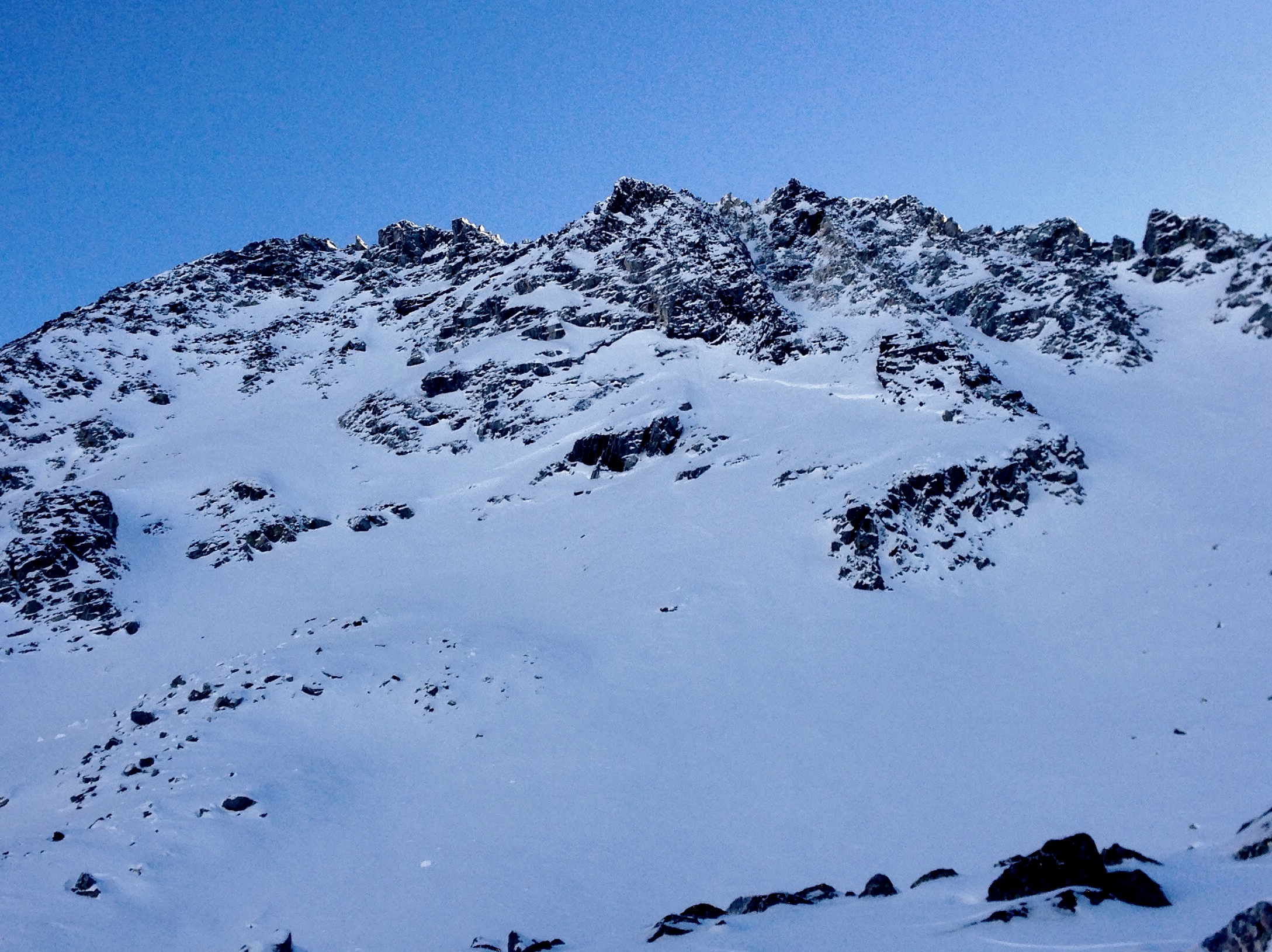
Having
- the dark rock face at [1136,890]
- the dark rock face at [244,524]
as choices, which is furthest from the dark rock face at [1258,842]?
the dark rock face at [244,524]

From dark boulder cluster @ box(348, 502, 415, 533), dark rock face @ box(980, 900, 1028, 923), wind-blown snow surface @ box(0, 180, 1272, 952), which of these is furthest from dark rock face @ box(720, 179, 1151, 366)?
dark rock face @ box(980, 900, 1028, 923)

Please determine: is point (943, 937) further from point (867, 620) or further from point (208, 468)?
point (208, 468)

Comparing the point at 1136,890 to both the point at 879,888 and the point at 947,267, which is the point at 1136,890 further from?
the point at 947,267

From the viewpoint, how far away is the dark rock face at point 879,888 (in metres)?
10.6

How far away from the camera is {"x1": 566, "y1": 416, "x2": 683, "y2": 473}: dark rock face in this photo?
4094 centimetres

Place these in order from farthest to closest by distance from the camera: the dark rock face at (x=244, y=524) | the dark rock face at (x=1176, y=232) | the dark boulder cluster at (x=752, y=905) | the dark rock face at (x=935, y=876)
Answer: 1. the dark rock face at (x=1176, y=232)
2. the dark rock face at (x=244, y=524)
3. the dark rock face at (x=935, y=876)
4. the dark boulder cluster at (x=752, y=905)

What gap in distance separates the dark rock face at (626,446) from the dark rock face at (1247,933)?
35.5 metres

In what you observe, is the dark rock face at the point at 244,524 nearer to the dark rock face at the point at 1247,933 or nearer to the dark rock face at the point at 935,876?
the dark rock face at the point at 935,876

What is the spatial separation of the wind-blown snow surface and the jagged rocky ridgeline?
13.0 inches

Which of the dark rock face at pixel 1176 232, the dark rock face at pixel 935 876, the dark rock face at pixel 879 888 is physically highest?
the dark rock face at pixel 1176 232

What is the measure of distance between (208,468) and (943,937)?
50.0 meters

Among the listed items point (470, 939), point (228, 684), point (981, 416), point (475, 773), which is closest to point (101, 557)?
point (228, 684)

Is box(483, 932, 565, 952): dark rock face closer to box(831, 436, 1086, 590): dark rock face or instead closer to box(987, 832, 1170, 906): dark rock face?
box(987, 832, 1170, 906): dark rock face

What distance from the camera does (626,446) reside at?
41438 mm
